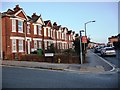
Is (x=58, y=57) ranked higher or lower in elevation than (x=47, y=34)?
lower

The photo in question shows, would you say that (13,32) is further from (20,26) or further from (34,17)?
(34,17)

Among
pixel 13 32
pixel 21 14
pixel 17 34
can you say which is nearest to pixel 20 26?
pixel 17 34

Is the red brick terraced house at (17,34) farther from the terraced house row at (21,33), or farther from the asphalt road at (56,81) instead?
the asphalt road at (56,81)

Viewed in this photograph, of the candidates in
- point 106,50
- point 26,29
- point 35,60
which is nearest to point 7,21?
point 26,29

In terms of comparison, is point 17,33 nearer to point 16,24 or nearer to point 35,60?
point 16,24

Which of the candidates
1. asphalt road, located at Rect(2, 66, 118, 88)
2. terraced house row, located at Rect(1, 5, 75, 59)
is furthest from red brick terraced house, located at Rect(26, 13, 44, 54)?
asphalt road, located at Rect(2, 66, 118, 88)

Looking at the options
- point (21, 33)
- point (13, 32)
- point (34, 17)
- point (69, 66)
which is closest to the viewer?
point (69, 66)

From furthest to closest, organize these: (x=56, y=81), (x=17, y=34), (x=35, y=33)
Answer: (x=35, y=33) → (x=17, y=34) → (x=56, y=81)

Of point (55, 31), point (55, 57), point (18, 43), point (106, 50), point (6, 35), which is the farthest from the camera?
point (55, 31)

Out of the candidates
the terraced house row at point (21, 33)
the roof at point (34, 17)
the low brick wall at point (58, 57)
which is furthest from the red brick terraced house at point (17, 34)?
the low brick wall at point (58, 57)

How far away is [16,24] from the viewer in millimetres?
35281

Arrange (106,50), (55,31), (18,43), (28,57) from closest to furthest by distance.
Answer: (28,57) → (18,43) → (106,50) → (55,31)

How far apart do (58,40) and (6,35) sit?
1093 inches

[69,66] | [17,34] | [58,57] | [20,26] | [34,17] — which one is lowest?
[69,66]
